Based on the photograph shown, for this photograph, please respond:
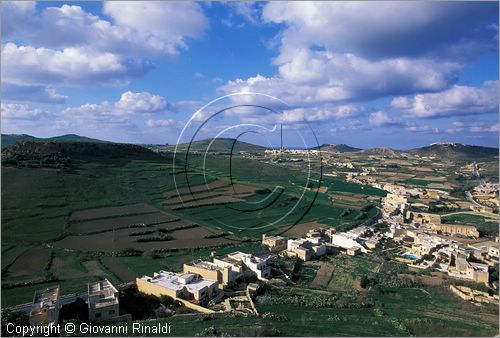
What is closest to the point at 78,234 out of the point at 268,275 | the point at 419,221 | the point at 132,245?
the point at 132,245

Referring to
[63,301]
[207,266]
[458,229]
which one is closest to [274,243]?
[207,266]

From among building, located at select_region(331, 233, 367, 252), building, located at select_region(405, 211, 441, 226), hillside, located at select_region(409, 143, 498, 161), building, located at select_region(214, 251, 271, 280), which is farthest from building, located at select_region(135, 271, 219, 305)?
hillside, located at select_region(409, 143, 498, 161)

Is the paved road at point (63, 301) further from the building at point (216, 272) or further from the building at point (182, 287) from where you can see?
the building at point (216, 272)

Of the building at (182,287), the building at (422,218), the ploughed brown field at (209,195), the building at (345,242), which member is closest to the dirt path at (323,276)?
the building at (345,242)

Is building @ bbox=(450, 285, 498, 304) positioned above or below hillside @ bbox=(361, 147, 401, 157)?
below

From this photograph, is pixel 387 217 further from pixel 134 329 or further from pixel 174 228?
pixel 134 329

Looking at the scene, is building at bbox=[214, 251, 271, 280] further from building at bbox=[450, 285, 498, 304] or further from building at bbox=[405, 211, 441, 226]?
building at bbox=[405, 211, 441, 226]
